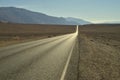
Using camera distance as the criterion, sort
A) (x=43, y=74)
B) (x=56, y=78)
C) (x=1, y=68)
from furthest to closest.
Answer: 1. (x=1, y=68)
2. (x=43, y=74)
3. (x=56, y=78)

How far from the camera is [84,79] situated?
30.3 ft

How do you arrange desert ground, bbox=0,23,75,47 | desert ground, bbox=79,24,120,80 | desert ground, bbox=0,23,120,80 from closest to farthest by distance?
1. desert ground, bbox=79,24,120,80
2. desert ground, bbox=0,23,120,80
3. desert ground, bbox=0,23,75,47

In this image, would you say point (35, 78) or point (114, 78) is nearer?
point (35, 78)

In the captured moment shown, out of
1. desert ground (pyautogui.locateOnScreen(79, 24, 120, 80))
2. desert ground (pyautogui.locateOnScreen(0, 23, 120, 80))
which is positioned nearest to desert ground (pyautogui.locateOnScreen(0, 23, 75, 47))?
desert ground (pyautogui.locateOnScreen(0, 23, 120, 80))

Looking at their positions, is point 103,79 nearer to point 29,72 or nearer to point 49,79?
point 49,79

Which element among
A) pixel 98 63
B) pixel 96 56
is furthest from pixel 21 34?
pixel 98 63

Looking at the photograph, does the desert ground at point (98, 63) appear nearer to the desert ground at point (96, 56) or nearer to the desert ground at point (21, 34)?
the desert ground at point (96, 56)

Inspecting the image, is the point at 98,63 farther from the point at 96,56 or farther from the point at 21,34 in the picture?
the point at 21,34

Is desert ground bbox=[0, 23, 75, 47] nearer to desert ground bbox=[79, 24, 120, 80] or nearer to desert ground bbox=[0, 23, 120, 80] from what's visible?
desert ground bbox=[0, 23, 120, 80]

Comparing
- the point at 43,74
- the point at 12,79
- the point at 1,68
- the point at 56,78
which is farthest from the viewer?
the point at 1,68

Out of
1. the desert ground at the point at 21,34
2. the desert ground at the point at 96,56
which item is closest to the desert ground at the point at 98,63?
the desert ground at the point at 96,56

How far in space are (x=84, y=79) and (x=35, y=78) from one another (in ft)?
6.75

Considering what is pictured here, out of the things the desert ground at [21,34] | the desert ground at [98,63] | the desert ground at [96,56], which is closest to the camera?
the desert ground at [98,63]

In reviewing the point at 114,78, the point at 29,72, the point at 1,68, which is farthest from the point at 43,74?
the point at 114,78
